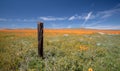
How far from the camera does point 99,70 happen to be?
22.4 feet

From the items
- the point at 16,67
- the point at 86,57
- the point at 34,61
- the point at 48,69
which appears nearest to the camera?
the point at 48,69

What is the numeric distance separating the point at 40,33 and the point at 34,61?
1.56 metres

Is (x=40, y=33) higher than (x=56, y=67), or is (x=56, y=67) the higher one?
(x=40, y=33)

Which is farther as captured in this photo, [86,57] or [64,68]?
[86,57]

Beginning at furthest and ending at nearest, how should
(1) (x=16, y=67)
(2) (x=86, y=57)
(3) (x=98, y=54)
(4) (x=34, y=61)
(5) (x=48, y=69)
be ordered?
(3) (x=98, y=54) → (2) (x=86, y=57) → (4) (x=34, y=61) → (1) (x=16, y=67) → (5) (x=48, y=69)

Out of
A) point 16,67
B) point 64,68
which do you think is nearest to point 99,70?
point 64,68

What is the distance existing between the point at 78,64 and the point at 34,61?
231 centimetres

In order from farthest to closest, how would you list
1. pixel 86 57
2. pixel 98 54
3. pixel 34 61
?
pixel 98 54 → pixel 86 57 → pixel 34 61

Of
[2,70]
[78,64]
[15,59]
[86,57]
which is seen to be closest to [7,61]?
[15,59]

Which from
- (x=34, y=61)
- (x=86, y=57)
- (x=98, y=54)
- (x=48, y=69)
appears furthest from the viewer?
(x=98, y=54)

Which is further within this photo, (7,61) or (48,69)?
(7,61)

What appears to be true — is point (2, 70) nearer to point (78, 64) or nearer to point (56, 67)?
point (56, 67)

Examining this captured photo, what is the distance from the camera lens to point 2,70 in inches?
265

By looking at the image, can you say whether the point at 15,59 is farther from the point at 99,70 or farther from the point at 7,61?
the point at 99,70
